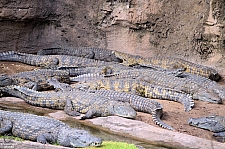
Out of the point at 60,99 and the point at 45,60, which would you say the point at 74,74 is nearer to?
the point at 45,60

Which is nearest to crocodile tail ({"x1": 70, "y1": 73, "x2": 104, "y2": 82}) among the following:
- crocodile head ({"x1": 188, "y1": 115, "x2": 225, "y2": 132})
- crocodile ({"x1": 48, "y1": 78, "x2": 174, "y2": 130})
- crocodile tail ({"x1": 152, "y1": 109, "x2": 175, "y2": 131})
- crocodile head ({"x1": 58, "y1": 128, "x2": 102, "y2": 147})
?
crocodile ({"x1": 48, "y1": 78, "x2": 174, "y2": 130})

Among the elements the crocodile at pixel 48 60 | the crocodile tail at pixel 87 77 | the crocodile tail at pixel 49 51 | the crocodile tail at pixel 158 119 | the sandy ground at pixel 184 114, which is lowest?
the sandy ground at pixel 184 114

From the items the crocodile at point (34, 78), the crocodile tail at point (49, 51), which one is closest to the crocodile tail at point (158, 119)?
the crocodile at point (34, 78)

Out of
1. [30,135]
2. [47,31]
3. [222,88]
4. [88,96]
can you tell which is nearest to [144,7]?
[47,31]

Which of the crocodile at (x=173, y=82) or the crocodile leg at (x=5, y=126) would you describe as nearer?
the crocodile leg at (x=5, y=126)

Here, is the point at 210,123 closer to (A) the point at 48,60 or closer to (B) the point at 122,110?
(B) the point at 122,110

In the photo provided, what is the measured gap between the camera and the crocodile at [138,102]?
6.60 meters

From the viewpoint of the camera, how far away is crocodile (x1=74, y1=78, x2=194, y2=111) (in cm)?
787

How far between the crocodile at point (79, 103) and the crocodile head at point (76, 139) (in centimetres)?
119

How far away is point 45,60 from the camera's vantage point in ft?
32.6

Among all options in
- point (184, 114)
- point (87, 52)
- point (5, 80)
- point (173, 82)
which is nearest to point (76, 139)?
point (184, 114)

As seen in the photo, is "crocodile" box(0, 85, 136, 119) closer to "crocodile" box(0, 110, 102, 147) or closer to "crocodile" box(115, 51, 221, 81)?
"crocodile" box(0, 110, 102, 147)

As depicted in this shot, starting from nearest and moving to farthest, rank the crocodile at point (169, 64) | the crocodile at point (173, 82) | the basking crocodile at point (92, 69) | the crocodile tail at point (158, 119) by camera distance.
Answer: the crocodile tail at point (158, 119), the crocodile at point (173, 82), the basking crocodile at point (92, 69), the crocodile at point (169, 64)

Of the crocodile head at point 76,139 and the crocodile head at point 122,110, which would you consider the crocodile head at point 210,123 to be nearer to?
the crocodile head at point 122,110
